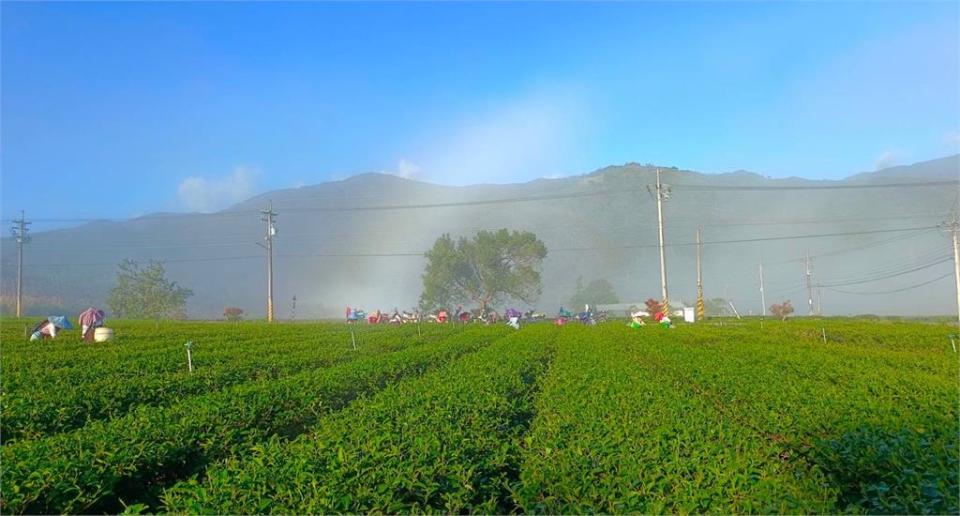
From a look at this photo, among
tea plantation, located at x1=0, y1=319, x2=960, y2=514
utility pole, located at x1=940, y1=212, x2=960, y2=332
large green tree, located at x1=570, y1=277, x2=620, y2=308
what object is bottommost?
large green tree, located at x1=570, y1=277, x2=620, y2=308

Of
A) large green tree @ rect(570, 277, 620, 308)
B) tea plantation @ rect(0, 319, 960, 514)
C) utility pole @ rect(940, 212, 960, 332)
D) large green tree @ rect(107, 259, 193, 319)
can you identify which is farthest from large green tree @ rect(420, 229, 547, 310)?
tea plantation @ rect(0, 319, 960, 514)

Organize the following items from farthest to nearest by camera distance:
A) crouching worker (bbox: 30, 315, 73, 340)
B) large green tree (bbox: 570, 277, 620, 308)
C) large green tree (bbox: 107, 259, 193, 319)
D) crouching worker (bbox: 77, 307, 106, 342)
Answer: large green tree (bbox: 570, 277, 620, 308) → large green tree (bbox: 107, 259, 193, 319) → crouching worker (bbox: 30, 315, 73, 340) → crouching worker (bbox: 77, 307, 106, 342)

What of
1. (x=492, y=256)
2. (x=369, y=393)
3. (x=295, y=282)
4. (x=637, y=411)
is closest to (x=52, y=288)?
(x=295, y=282)

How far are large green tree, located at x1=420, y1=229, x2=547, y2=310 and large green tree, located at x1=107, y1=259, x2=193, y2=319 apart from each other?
39390 millimetres

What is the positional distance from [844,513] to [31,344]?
3200 centimetres

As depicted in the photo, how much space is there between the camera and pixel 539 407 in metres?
10.1

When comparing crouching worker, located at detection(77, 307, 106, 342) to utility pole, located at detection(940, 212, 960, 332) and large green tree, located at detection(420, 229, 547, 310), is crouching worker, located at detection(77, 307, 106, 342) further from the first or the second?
large green tree, located at detection(420, 229, 547, 310)

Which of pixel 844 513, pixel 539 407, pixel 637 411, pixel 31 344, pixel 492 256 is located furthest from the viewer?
pixel 492 256

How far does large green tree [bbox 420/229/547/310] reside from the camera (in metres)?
109

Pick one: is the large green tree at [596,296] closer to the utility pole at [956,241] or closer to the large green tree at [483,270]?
the large green tree at [483,270]

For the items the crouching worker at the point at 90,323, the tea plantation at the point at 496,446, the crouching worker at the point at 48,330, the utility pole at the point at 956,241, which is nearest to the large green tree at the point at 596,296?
the utility pole at the point at 956,241

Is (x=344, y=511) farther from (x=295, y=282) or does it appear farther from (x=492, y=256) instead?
(x=295, y=282)

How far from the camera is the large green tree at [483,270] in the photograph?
10888 cm

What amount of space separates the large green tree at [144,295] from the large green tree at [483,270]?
129 feet
